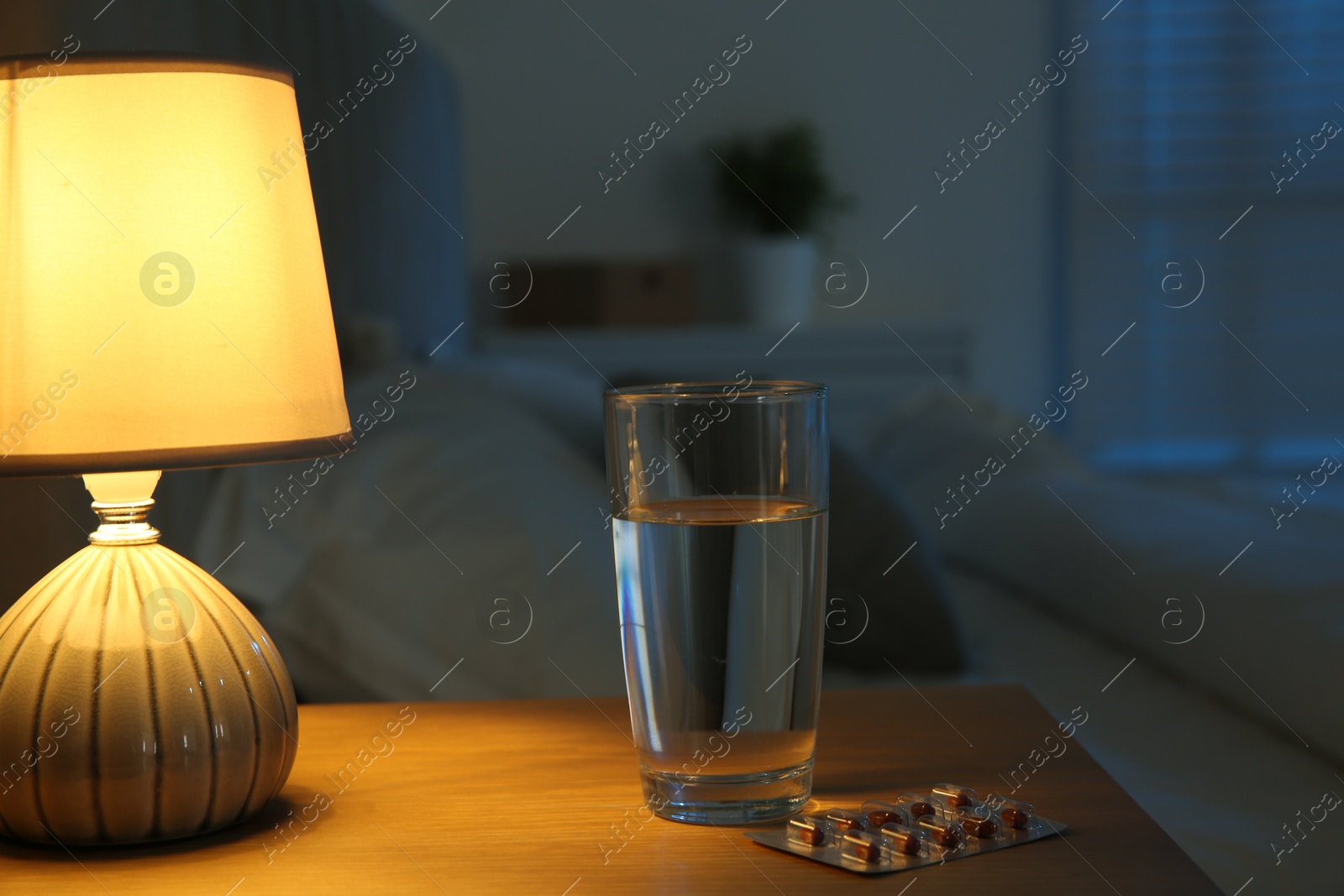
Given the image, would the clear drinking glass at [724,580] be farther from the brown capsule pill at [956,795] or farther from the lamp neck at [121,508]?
the lamp neck at [121,508]

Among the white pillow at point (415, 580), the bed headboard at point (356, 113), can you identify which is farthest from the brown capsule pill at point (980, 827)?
the bed headboard at point (356, 113)

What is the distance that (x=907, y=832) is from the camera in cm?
58

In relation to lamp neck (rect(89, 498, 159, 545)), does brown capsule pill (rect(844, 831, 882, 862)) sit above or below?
below

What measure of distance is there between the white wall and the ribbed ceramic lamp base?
103 inches

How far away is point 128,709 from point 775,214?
263 centimetres

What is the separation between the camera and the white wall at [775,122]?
3.13 metres

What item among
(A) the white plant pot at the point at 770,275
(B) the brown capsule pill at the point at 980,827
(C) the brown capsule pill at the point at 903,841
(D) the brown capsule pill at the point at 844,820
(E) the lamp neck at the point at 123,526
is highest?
(A) the white plant pot at the point at 770,275

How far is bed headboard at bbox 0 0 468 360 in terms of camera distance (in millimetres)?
1071

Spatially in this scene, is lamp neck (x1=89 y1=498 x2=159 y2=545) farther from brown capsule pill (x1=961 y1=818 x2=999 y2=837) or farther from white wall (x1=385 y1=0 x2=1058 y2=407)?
white wall (x1=385 y1=0 x2=1058 y2=407)

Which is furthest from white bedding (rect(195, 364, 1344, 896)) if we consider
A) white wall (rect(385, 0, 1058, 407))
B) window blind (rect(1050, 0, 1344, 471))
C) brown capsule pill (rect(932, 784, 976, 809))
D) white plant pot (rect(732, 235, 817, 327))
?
window blind (rect(1050, 0, 1344, 471))

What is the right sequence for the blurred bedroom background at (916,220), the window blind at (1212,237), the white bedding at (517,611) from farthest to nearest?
1. the window blind at (1212,237)
2. the blurred bedroom background at (916,220)
3. the white bedding at (517,611)

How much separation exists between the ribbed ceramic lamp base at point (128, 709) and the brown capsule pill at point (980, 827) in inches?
13.6

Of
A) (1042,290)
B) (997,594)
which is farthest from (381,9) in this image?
(1042,290)

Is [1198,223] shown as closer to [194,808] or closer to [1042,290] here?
[1042,290]
